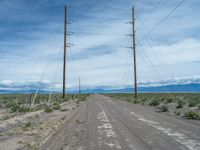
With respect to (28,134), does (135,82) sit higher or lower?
higher

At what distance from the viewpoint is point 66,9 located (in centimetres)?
4753

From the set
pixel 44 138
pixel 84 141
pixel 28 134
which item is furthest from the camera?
pixel 28 134

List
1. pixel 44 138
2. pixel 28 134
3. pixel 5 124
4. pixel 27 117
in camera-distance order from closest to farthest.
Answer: pixel 44 138, pixel 28 134, pixel 5 124, pixel 27 117

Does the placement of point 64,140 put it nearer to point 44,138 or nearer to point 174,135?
point 44,138

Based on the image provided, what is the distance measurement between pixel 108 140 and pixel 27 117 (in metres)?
10.9

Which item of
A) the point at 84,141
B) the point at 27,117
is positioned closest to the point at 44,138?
the point at 84,141

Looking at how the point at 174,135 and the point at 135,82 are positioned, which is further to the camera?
the point at 135,82

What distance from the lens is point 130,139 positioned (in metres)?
10.3

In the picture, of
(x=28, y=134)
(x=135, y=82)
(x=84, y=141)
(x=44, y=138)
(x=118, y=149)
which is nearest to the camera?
(x=118, y=149)

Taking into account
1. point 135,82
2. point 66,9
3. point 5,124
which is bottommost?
point 5,124

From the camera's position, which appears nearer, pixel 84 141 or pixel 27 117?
pixel 84 141

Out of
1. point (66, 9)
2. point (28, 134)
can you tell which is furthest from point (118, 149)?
point (66, 9)

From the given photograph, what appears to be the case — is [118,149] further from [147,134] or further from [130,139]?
[147,134]

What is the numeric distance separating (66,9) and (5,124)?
34.6m
